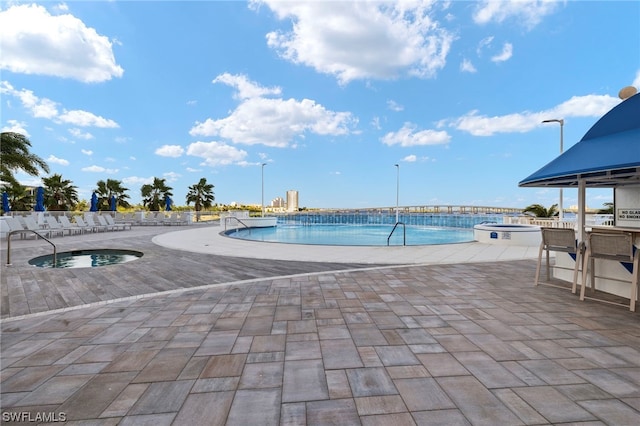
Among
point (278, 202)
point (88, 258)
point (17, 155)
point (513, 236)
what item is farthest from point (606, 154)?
point (278, 202)

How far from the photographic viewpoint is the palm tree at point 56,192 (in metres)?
23.5

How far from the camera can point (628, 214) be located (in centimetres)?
534

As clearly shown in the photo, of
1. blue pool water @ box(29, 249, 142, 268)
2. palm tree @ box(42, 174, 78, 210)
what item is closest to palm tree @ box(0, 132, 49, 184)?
blue pool water @ box(29, 249, 142, 268)

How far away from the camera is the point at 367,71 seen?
1816cm

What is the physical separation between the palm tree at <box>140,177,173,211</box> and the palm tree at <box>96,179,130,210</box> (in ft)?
5.53

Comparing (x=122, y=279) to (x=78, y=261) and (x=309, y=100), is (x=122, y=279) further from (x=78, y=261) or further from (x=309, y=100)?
(x=309, y=100)

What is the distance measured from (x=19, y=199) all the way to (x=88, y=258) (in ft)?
75.0

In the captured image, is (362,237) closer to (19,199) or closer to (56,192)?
(56,192)

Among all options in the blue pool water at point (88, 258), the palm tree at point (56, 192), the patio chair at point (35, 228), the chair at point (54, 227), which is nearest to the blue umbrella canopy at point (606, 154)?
the blue pool water at point (88, 258)

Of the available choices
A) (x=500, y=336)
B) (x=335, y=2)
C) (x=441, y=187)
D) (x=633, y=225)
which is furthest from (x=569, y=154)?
(x=441, y=187)

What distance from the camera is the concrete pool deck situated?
175 cm

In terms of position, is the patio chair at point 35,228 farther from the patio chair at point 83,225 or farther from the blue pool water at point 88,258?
the blue pool water at point 88,258

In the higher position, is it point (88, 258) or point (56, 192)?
point (56, 192)

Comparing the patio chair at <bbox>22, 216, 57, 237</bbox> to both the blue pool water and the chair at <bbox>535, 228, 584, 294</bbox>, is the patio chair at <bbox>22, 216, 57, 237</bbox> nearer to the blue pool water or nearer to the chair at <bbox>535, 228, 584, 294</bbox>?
the blue pool water
